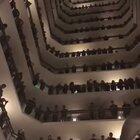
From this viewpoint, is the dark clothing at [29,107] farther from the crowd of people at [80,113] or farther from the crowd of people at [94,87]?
the crowd of people at [94,87]

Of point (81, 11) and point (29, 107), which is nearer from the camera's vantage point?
point (29, 107)

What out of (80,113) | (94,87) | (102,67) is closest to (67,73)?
(102,67)

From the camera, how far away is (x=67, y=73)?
25656 millimetres

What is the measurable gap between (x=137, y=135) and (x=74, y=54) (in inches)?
705

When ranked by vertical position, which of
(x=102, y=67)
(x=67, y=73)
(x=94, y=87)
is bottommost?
(x=94, y=87)

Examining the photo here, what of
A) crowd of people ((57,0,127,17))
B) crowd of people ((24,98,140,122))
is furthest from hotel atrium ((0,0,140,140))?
crowd of people ((57,0,127,17))

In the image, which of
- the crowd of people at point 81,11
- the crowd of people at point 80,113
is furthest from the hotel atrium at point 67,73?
the crowd of people at point 81,11

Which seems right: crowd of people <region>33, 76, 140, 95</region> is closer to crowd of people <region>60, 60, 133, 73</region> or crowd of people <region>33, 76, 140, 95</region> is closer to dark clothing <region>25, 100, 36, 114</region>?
dark clothing <region>25, 100, 36, 114</region>

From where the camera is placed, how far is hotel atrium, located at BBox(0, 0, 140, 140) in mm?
19812

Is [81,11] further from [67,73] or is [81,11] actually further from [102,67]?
[67,73]

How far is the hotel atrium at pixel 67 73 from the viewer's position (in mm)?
19812

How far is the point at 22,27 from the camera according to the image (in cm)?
2361

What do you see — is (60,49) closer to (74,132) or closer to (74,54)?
(74,54)

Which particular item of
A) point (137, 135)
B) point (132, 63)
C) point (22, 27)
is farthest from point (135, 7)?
point (137, 135)
